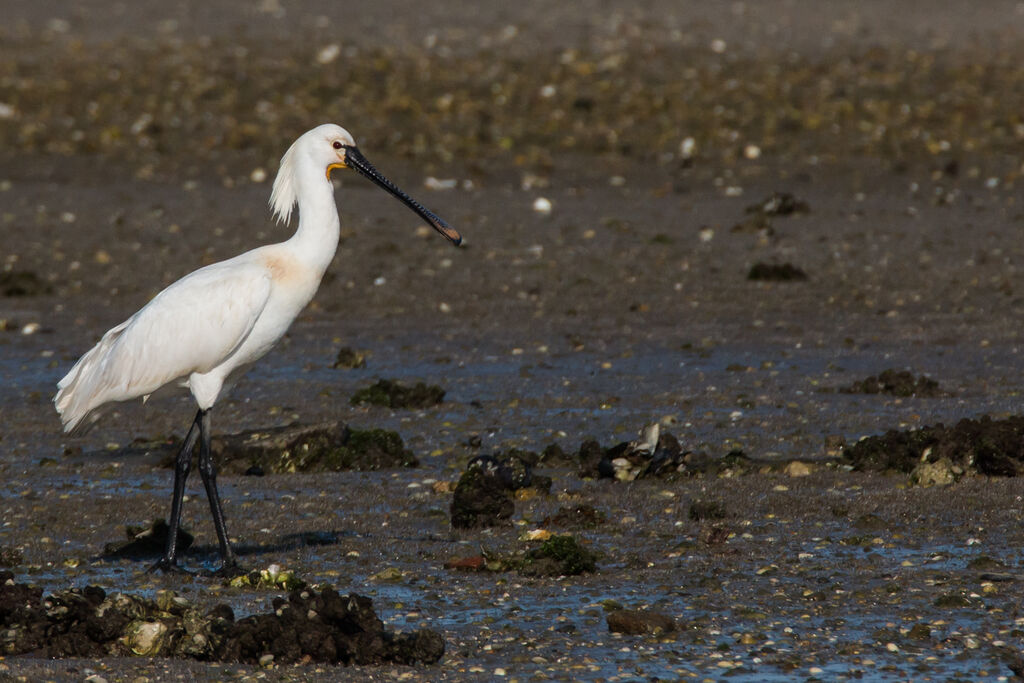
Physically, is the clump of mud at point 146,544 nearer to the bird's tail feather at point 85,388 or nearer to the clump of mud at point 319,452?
the bird's tail feather at point 85,388

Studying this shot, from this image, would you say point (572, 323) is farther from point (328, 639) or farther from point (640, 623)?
point (328, 639)

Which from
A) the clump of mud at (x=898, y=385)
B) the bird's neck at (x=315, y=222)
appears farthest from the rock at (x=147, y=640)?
the clump of mud at (x=898, y=385)

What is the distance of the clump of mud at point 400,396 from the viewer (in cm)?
1261

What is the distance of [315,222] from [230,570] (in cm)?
200

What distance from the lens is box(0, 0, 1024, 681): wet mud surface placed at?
8.02m

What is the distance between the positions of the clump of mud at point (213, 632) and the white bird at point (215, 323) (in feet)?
5.72

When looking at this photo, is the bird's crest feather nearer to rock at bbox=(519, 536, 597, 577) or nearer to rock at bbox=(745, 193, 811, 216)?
rock at bbox=(519, 536, 597, 577)

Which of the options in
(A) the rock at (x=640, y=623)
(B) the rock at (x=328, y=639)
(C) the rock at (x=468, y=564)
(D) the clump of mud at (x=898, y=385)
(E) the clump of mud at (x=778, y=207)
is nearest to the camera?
(B) the rock at (x=328, y=639)

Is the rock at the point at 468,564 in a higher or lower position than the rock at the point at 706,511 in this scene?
lower

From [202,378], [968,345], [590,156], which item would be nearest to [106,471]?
[202,378]

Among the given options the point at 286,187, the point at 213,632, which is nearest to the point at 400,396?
the point at 286,187

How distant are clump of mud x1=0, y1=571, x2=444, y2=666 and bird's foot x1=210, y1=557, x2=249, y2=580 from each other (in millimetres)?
1305

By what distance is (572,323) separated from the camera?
51.2ft

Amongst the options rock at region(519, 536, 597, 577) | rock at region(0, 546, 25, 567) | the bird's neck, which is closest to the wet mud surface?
rock at region(519, 536, 597, 577)
